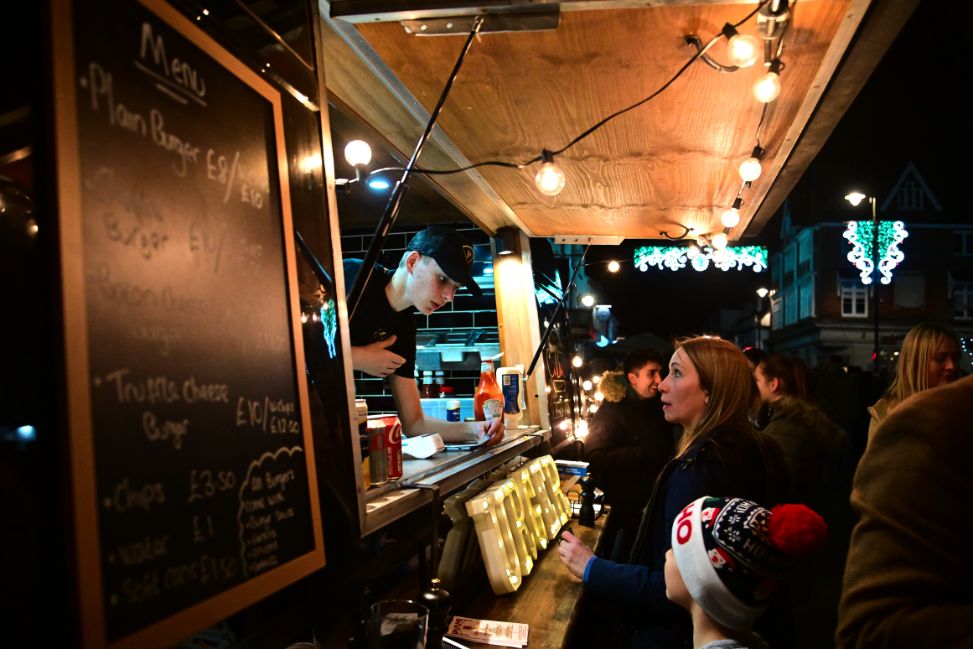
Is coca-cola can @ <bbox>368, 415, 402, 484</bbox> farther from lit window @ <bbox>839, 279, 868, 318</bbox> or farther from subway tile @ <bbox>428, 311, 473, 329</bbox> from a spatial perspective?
lit window @ <bbox>839, 279, 868, 318</bbox>

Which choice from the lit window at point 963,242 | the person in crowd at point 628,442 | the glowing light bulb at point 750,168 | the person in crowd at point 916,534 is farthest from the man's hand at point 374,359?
the lit window at point 963,242

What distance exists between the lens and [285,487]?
1426 mm

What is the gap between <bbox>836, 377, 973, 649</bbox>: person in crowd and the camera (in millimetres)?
1054

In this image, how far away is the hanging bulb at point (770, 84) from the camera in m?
2.30

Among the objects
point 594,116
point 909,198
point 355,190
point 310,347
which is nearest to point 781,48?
point 594,116

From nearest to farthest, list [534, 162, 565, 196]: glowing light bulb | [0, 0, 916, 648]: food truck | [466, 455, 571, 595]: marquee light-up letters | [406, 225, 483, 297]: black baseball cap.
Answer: [0, 0, 916, 648]: food truck → [466, 455, 571, 595]: marquee light-up letters → [534, 162, 565, 196]: glowing light bulb → [406, 225, 483, 297]: black baseball cap

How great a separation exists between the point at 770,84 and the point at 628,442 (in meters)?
4.12

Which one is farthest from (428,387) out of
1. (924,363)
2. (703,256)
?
(924,363)

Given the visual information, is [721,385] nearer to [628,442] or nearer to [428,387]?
[628,442]

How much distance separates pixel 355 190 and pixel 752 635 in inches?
213

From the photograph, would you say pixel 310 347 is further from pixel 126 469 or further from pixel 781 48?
pixel 781 48

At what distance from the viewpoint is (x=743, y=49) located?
2.10 metres

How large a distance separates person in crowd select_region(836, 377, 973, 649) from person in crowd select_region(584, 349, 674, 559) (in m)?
4.26

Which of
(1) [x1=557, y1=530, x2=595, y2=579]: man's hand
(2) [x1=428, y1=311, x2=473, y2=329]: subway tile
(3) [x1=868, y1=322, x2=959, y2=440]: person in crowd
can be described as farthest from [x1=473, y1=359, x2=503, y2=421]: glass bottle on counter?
(2) [x1=428, y1=311, x2=473, y2=329]: subway tile
